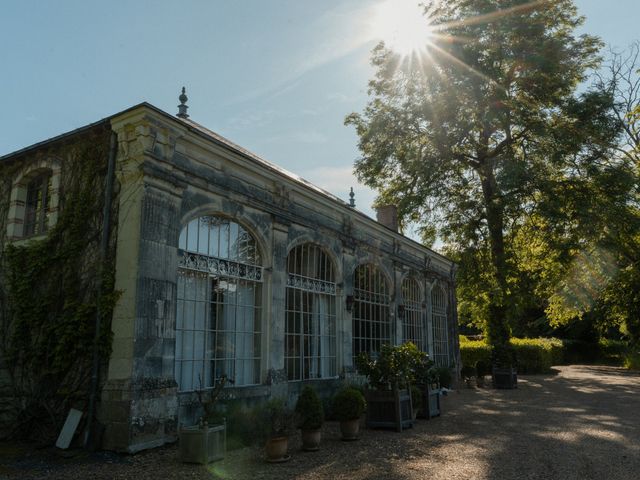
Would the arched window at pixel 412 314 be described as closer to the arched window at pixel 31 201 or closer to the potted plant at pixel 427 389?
the potted plant at pixel 427 389

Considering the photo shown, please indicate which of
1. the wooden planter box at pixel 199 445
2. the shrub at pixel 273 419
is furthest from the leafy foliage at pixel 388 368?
the wooden planter box at pixel 199 445

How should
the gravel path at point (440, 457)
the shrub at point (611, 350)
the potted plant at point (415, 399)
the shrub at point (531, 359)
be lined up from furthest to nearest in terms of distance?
the shrub at point (611, 350), the shrub at point (531, 359), the potted plant at point (415, 399), the gravel path at point (440, 457)

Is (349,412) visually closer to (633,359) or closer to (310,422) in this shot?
(310,422)

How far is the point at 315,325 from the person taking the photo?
1111cm

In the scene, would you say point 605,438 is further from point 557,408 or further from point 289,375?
point 289,375

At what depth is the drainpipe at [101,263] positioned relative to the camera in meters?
6.90

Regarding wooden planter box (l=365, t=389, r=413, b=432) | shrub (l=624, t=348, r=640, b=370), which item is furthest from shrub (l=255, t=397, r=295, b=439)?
shrub (l=624, t=348, r=640, b=370)

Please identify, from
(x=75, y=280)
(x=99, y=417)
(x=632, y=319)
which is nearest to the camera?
(x=99, y=417)

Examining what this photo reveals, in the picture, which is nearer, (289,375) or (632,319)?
(289,375)

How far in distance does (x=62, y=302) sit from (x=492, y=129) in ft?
54.0

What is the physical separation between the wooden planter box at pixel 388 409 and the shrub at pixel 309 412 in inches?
74.6

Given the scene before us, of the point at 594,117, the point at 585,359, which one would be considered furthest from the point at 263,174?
the point at 585,359

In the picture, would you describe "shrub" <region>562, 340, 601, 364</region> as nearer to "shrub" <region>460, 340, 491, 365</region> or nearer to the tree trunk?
"shrub" <region>460, 340, 491, 365</region>

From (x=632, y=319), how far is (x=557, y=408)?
15.1 metres
